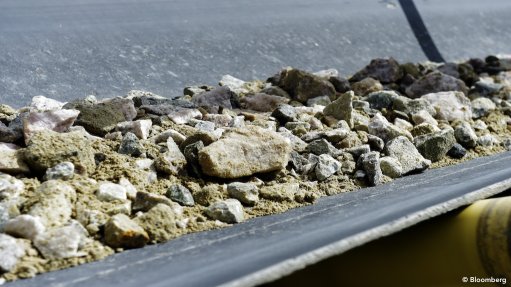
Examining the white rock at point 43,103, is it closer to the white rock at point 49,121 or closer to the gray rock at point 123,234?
the white rock at point 49,121

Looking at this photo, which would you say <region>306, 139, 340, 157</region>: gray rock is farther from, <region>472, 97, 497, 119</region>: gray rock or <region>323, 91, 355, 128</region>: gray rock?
<region>472, 97, 497, 119</region>: gray rock

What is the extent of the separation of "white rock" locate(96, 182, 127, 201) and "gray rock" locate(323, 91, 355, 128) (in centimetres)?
91

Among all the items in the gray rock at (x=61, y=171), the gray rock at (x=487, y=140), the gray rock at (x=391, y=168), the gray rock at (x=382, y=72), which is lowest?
the gray rock at (x=487, y=140)

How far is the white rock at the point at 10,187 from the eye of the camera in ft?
4.40

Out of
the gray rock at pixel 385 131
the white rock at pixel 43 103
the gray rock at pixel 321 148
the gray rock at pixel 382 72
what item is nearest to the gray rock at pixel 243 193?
the gray rock at pixel 321 148

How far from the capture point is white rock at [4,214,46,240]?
3.98ft

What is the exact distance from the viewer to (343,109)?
2.16 m

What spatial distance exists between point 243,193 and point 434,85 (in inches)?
59.0

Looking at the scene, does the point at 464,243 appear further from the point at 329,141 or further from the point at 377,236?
the point at 329,141

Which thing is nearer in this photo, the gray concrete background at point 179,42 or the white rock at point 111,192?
the white rock at point 111,192

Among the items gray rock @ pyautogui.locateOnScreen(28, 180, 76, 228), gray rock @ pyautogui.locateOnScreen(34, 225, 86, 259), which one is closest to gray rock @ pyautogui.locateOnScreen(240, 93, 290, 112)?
gray rock @ pyautogui.locateOnScreen(28, 180, 76, 228)

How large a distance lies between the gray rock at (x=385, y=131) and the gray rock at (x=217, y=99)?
49cm

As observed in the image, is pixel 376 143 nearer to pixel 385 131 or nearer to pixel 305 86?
pixel 385 131

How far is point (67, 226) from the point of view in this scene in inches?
49.1
